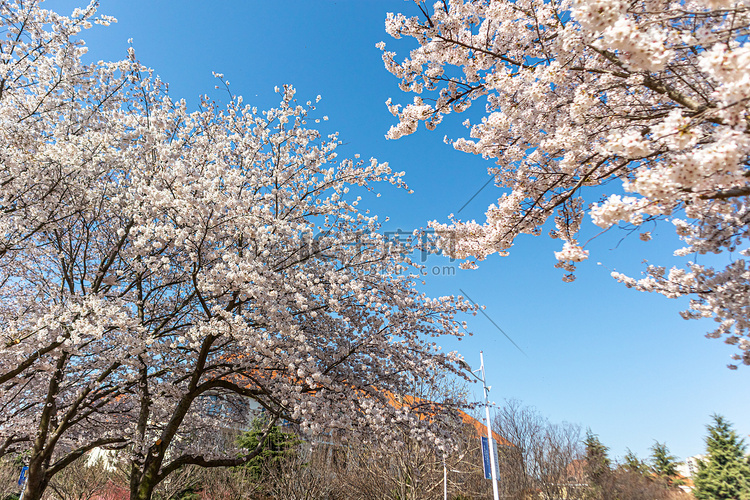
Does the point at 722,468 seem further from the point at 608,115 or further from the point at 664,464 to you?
the point at 608,115

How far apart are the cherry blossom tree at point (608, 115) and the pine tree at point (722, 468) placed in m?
25.3

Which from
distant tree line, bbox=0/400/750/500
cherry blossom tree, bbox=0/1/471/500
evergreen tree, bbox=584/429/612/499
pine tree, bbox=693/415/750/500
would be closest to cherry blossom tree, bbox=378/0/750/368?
cherry blossom tree, bbox=0/1/471/500

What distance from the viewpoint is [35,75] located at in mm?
6176

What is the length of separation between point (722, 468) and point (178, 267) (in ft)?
105

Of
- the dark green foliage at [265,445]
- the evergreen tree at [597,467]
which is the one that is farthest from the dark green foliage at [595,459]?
the dark green foliage at [265,445]

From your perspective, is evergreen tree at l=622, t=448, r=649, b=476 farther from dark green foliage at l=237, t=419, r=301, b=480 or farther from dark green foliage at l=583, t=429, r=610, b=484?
dark green foliage at l=237, t=419, r=301, b=480

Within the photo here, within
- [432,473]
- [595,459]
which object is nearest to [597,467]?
[595,459]

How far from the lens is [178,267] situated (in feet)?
24.3

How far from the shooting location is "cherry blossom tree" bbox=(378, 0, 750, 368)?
2.33 metres

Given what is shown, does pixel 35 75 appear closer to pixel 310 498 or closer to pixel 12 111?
pixel 12 111

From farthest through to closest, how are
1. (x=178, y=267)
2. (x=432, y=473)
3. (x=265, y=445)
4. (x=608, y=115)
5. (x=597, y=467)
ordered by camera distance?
(x=597, y=467), (x=265, y=445), (x=432, y=473), (x=178, y=267), (x=608, y=115)

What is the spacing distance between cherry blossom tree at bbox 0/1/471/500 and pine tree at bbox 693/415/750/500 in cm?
2636

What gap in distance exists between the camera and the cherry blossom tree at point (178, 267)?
5.79m

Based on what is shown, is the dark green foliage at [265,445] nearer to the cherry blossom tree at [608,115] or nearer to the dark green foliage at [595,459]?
the cherry blossom tree at [608,115]
